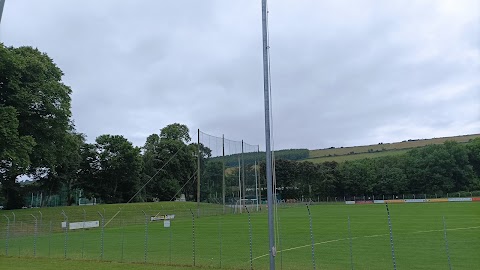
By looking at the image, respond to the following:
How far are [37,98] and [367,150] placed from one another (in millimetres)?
127252

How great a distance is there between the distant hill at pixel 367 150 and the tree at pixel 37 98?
104 metres

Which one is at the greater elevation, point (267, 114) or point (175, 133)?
point (175, 133)

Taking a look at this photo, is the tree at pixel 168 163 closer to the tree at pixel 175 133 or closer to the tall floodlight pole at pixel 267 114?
the tree at pixel 175 133

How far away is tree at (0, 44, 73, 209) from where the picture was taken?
40.6 meters

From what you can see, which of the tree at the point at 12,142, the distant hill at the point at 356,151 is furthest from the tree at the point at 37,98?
the distant hill at the point at 356,151

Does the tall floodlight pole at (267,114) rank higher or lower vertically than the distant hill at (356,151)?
lower

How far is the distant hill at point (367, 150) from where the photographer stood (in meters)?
139

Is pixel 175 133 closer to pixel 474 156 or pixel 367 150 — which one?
pixel 474 156

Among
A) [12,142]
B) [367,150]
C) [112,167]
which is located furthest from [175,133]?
[367,150]

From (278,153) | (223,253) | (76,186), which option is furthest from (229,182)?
(278,153)

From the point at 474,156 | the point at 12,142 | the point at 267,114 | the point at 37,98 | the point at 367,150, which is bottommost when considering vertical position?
the point at 267,114

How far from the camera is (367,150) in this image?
493ft

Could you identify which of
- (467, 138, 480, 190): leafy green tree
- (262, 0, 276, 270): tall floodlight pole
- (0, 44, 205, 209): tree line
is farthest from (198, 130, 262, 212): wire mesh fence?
(467, 138, 480, 190): leafy green tree

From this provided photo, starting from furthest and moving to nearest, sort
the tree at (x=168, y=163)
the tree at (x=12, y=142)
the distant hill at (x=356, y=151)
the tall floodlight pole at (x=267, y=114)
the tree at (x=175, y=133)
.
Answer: the distant hill at (x=356, y=151)
the tree at (x=175, y=133)
the tree at (x=168, y=163)
the tree at (x=12, y=142)
the tall floodlight pole at (x=267, y=114)
